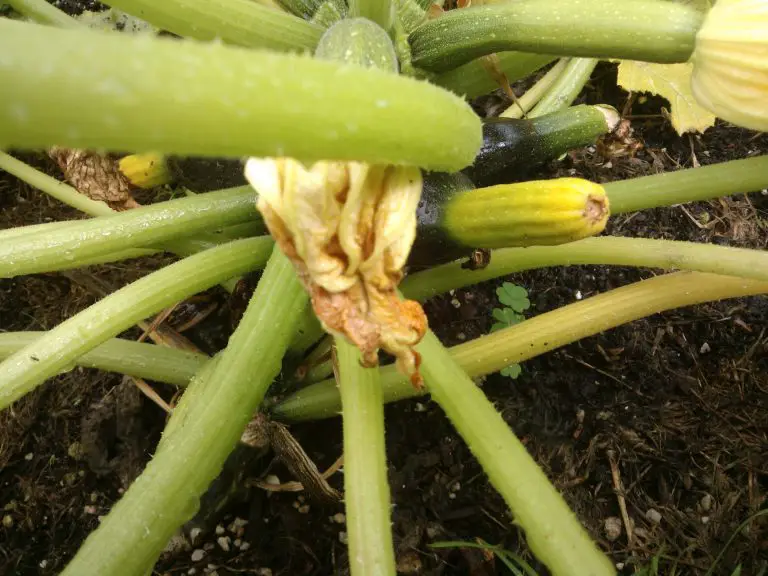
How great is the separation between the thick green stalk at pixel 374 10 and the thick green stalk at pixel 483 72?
0.18m

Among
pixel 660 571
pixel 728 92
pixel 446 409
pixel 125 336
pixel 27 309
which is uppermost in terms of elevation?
pixel 27 309

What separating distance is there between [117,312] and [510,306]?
109 cm

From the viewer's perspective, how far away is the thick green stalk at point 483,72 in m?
1.51

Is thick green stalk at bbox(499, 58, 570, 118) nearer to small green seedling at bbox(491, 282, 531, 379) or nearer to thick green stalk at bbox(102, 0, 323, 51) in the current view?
small green seedling at bbox(491, 282, 531, 379)

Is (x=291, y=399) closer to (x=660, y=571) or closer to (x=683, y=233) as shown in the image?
(x=660, y=571)

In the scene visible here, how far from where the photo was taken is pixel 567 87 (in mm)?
2076

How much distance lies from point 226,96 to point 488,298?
1.65 metres

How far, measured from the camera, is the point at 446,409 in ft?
4.30

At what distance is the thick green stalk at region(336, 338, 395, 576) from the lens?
1191 mm

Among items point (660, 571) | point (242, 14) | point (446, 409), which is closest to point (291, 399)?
point (446, 409)

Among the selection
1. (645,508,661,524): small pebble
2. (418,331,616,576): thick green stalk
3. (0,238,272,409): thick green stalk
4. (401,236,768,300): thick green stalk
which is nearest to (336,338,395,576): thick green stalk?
(418,331,616,576): thick green stalk

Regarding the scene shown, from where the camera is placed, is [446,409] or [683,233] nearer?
[446,409]

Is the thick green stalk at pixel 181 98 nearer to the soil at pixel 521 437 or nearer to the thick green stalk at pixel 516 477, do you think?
the thick green stalk at pixel 516 477

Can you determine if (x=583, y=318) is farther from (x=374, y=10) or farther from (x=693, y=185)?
(x=374, y=10)
